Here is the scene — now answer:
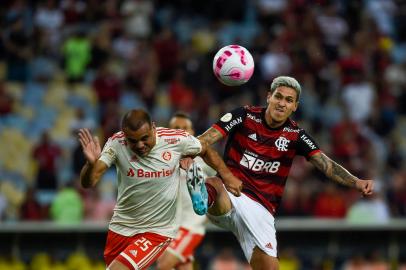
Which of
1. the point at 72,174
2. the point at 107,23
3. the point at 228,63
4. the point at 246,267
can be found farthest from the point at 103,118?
the point at 228,63

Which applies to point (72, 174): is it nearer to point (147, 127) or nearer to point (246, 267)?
point (246, 267)

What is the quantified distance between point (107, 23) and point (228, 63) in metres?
10.7

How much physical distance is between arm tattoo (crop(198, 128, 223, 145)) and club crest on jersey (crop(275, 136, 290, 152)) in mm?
647

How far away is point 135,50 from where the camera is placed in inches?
816

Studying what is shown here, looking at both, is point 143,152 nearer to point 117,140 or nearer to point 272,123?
point 117,140

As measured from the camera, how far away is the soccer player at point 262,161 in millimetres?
10414

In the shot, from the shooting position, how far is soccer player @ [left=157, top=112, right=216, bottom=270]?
12195 mm

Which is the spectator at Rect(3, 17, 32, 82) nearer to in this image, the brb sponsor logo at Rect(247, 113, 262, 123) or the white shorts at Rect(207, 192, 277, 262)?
the brb sponsor logo at Rect(247, 113, 262, 123)

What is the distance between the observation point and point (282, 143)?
34.6 ft

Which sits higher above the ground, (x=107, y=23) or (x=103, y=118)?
(x=107, y=23)

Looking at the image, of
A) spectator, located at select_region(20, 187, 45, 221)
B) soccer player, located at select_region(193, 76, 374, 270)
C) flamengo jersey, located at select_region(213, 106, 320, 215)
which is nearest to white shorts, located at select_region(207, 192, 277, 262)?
soccer player, located at select_region(193, 76, 374, 270)

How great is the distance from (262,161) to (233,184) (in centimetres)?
79

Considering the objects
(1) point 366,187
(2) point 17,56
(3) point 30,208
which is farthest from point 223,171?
(2) point 17,56

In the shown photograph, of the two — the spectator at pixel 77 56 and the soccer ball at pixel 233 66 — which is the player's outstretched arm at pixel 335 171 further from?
the spectator at pixel 77 56
